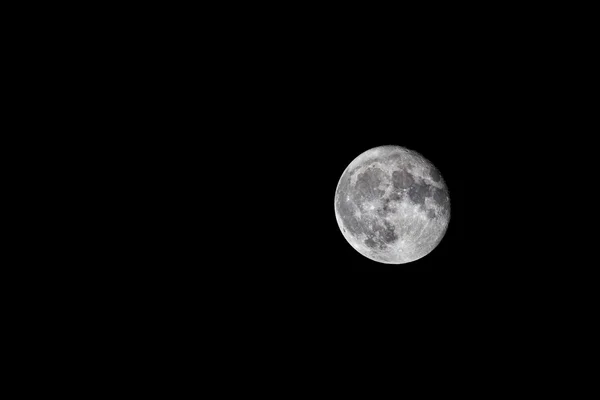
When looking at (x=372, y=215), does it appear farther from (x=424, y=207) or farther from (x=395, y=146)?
(x=395, y=146)

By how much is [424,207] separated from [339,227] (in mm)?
1033

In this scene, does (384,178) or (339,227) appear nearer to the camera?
(384,178)

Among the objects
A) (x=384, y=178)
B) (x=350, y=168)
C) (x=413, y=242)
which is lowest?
(x=413, y=242)

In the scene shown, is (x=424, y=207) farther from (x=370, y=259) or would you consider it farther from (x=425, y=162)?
(x=370, y=259)

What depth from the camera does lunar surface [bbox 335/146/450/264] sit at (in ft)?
14.2

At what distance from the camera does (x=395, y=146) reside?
4.71 metres

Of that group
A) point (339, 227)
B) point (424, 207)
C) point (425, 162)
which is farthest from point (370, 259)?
point (425, 162)

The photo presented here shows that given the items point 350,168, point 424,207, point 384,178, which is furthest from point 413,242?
point 350,168

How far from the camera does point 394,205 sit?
4.29 m

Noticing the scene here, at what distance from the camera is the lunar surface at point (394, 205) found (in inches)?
170

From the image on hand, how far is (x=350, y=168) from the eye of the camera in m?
4.80

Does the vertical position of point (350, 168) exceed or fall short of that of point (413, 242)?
it exceeds it

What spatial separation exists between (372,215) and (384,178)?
407 millimetres

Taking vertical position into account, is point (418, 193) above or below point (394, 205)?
above
